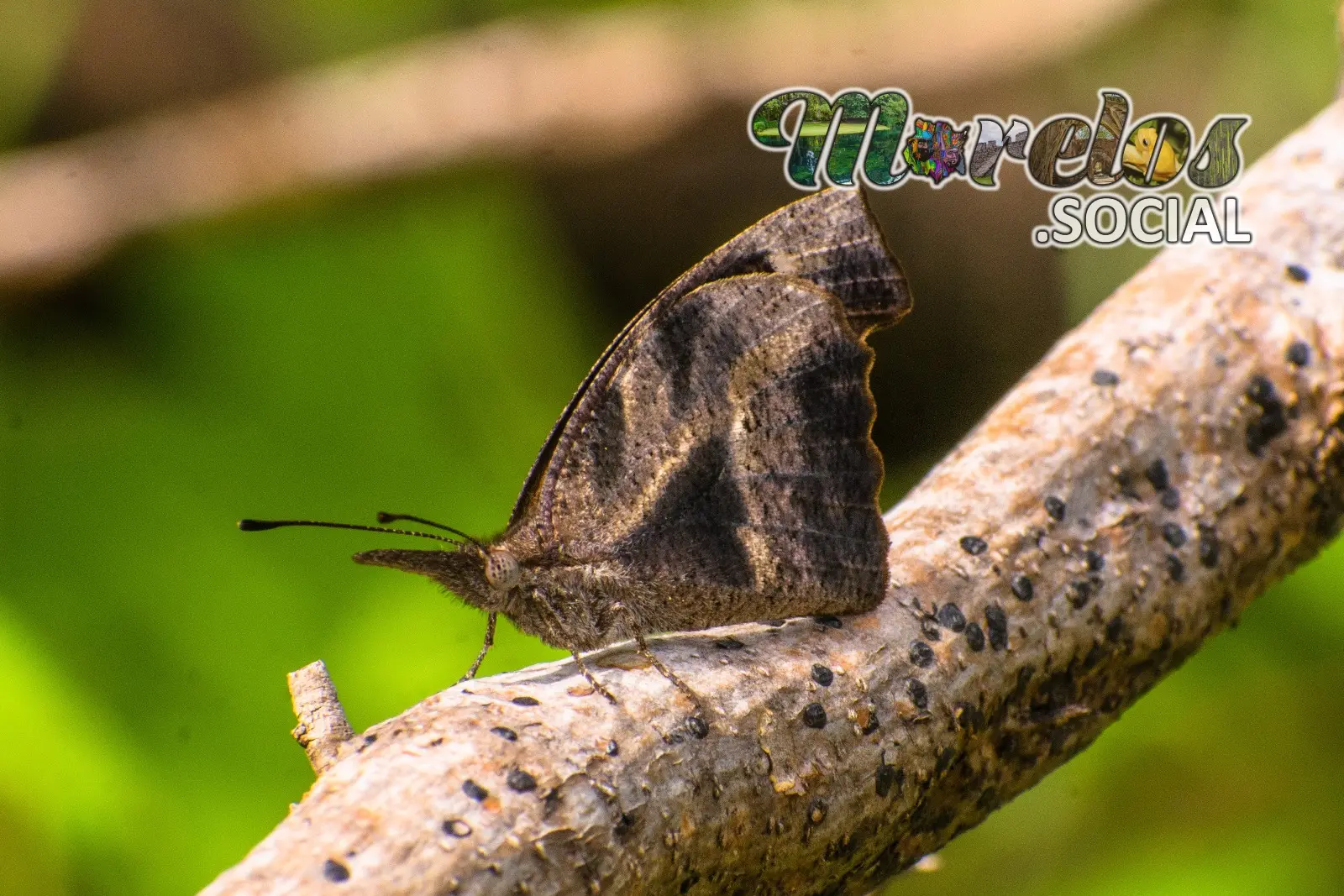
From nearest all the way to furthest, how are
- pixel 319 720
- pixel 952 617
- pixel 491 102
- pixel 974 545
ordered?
pixel 319 720, pixel 952 617, pixel 974 545, pixel 491 102

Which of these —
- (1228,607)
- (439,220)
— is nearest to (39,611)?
(439,220)

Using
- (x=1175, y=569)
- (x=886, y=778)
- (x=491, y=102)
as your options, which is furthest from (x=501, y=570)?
(x=491, y=102)

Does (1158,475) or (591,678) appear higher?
(591,678)

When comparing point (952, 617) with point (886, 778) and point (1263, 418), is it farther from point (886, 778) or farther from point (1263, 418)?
point (1263, 418)

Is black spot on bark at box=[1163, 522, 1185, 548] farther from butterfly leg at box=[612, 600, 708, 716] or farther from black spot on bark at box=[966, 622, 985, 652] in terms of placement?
butterfly leg at box=[612, 600, 708, 716]

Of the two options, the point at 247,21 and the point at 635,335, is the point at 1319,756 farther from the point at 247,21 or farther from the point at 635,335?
the point at 247,21

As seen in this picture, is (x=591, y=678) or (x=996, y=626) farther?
(x=996, y=626)

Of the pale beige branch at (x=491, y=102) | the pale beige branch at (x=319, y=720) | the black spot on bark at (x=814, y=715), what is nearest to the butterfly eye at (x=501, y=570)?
the pale beige branch at (x=319, y=720)
